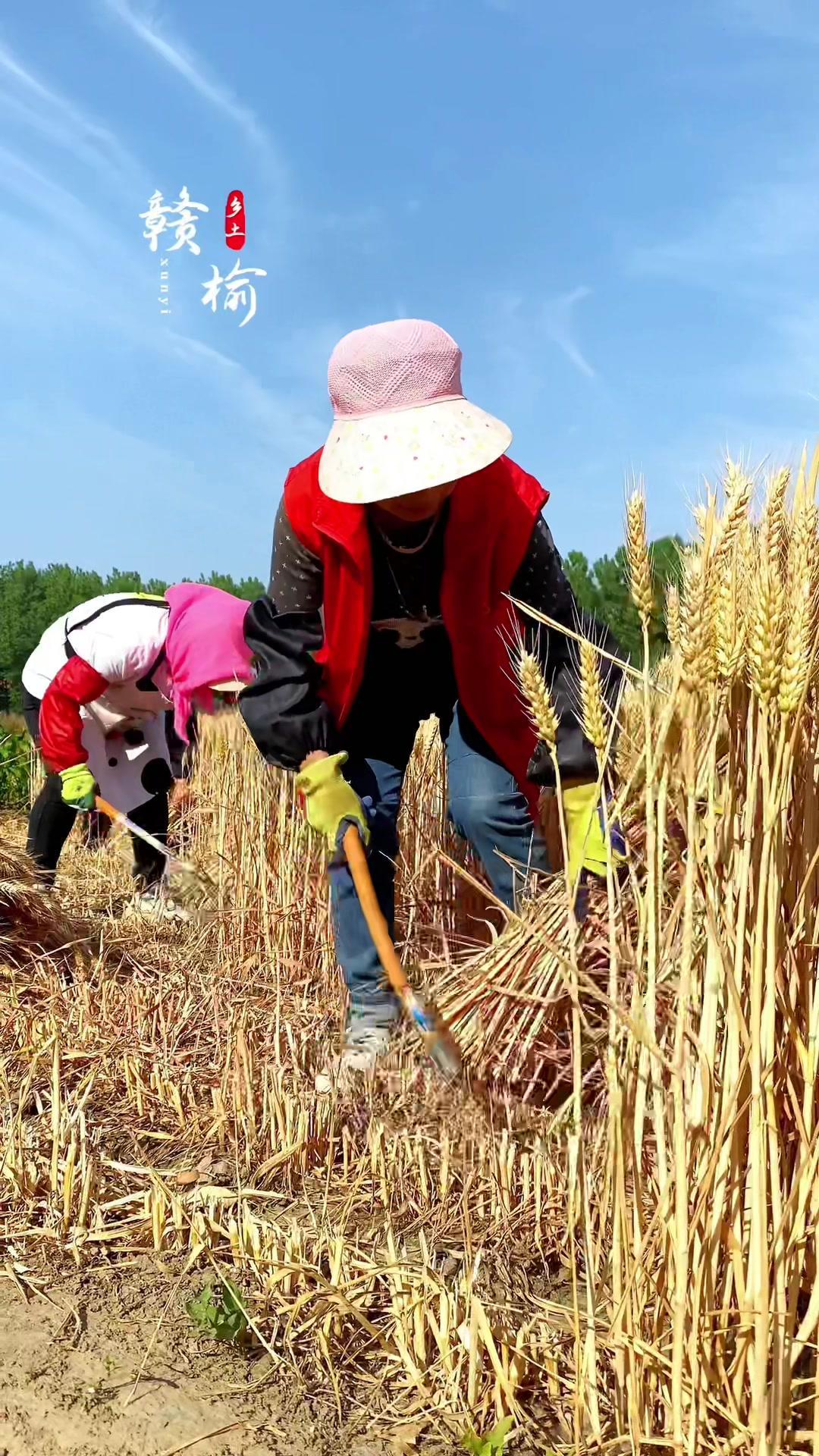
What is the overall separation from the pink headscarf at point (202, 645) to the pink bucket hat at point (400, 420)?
1407 mm

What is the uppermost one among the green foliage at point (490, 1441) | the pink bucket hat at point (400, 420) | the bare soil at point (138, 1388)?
the pink bucket hat at point (400, 420)

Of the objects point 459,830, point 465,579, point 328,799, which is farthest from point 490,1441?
point 465,579

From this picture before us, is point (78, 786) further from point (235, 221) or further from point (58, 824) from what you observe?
point (235, 221)

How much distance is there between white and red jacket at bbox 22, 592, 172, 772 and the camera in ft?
11.5

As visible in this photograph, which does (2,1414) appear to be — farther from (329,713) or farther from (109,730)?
(109,730)

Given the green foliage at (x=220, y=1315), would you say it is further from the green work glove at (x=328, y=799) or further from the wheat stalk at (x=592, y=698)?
the wheat stalk at (x=592, y=698)

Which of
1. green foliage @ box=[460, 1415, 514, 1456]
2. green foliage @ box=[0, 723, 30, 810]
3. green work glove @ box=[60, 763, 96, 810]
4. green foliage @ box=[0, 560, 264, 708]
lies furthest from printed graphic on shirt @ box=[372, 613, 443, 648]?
green foliage @ box=[0, 560, 264, 708]

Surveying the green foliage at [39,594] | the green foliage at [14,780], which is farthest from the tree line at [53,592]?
the green foliage at [14,780]

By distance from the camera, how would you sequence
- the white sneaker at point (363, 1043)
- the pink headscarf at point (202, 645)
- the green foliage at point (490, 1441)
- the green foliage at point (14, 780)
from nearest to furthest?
1. the green foliage at point (490, 1441)
2. the white sneaker at point (363, 1043)
3. the pink headscarf at point (202, 645)
4. the green foliage at point (14, 780)

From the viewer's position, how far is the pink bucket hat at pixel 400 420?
5.77 feet

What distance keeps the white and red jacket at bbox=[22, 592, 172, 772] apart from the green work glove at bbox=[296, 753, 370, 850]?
1.69 metres

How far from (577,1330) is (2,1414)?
2.51ft

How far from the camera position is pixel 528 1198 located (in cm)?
186

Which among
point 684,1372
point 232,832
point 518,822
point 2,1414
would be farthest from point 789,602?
point 232,832
